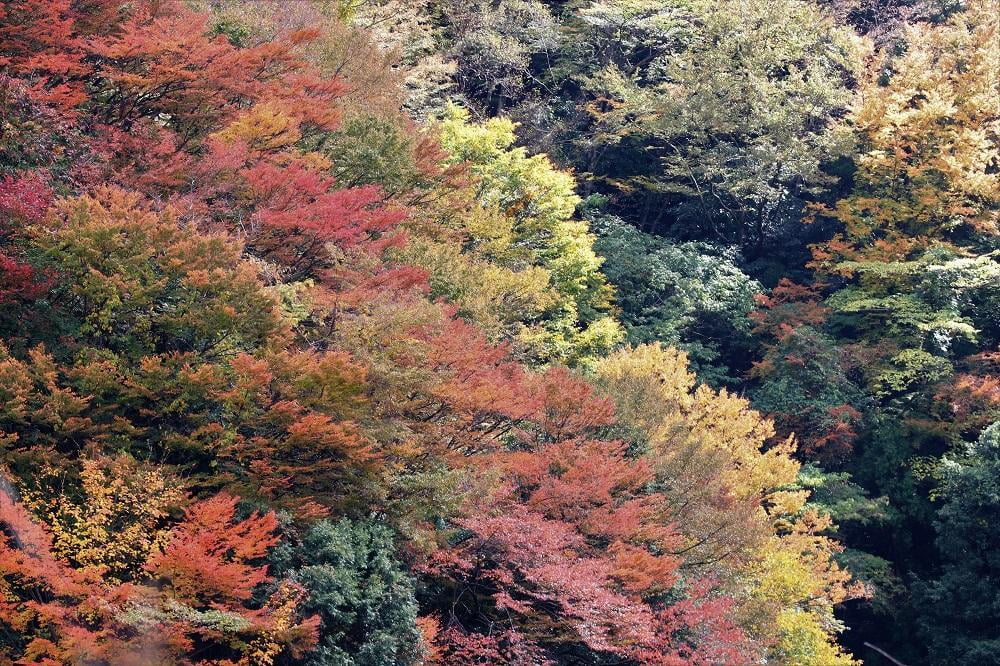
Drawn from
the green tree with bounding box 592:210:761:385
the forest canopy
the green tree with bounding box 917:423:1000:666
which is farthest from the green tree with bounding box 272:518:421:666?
the green tree with bounding box 592:210:761:385

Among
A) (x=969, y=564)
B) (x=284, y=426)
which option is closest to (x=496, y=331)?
(x=284, y=426)

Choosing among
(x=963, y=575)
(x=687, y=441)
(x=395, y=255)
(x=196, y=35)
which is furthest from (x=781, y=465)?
(x=196, y=35)

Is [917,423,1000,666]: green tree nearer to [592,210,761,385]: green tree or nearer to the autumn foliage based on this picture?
the autumn foliage

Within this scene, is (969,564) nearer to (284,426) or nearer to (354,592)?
(354,592)

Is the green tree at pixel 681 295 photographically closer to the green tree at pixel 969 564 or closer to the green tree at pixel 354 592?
the green tree at pixel 969 564

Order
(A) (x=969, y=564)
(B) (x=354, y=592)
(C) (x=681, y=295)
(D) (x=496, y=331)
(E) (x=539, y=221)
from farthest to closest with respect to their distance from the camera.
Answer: (C) (x=681, y=295), (E) (x=539, y=221), (A) (x=969, y=564), (D) (x=496, y=331), (B) (x=354, y=592)

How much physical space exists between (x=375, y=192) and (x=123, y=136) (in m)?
4.59

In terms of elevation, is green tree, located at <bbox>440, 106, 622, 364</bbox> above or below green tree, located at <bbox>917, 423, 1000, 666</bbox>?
above

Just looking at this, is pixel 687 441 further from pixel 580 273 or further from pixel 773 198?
pixel 773 198

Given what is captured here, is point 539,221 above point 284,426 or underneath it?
underneath

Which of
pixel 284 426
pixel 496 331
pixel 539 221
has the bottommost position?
pixel 496 331

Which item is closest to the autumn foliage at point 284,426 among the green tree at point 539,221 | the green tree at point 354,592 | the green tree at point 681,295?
the green tree at point 354,592

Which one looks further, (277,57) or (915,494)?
(915,494)

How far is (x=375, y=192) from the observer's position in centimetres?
2139
